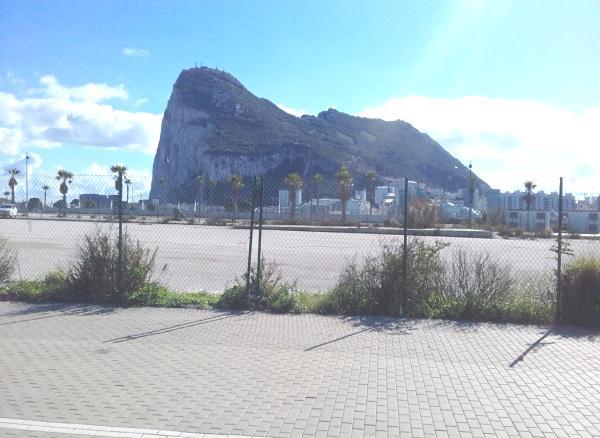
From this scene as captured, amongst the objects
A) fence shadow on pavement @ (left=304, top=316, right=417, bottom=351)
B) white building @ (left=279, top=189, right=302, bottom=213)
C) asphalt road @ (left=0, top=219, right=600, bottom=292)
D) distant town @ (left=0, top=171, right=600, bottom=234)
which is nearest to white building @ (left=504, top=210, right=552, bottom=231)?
distant town @ (left=0, top=171, right=600, bottom=234)

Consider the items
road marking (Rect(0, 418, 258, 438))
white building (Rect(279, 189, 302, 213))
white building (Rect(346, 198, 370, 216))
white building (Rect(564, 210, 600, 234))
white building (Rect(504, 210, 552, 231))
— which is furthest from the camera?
white building (Rect(346, 198, 370, 216))

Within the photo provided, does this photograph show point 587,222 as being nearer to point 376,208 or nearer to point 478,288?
point 376,208

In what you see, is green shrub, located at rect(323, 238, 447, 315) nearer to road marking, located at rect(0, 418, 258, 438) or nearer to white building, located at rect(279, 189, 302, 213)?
road marking, located at rect(0, 418, 258, 438)

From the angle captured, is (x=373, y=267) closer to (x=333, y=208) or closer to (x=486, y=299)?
(x=486, y=299)

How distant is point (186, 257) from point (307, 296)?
9.86 meters

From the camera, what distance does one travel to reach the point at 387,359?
22.6 feet

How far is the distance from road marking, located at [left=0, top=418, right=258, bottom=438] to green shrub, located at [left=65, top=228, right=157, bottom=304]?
5.41 m

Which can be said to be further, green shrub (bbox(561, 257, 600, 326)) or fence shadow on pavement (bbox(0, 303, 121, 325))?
fence shadow on pavement (bbox(0, 303, 121, 325))

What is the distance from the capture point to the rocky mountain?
148 meters

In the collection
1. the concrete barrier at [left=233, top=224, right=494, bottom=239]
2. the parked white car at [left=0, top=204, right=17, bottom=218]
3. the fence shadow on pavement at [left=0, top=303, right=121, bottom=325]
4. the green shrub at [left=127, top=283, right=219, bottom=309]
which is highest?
the parked white car at [left=0, top=204, right=17, bottom=218]

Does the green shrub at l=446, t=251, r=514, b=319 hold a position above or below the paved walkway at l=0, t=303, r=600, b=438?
above

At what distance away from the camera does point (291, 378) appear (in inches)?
241

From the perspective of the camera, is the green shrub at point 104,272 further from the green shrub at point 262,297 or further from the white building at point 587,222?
the white building at point 587,222

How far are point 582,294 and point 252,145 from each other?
149006 millimetres
